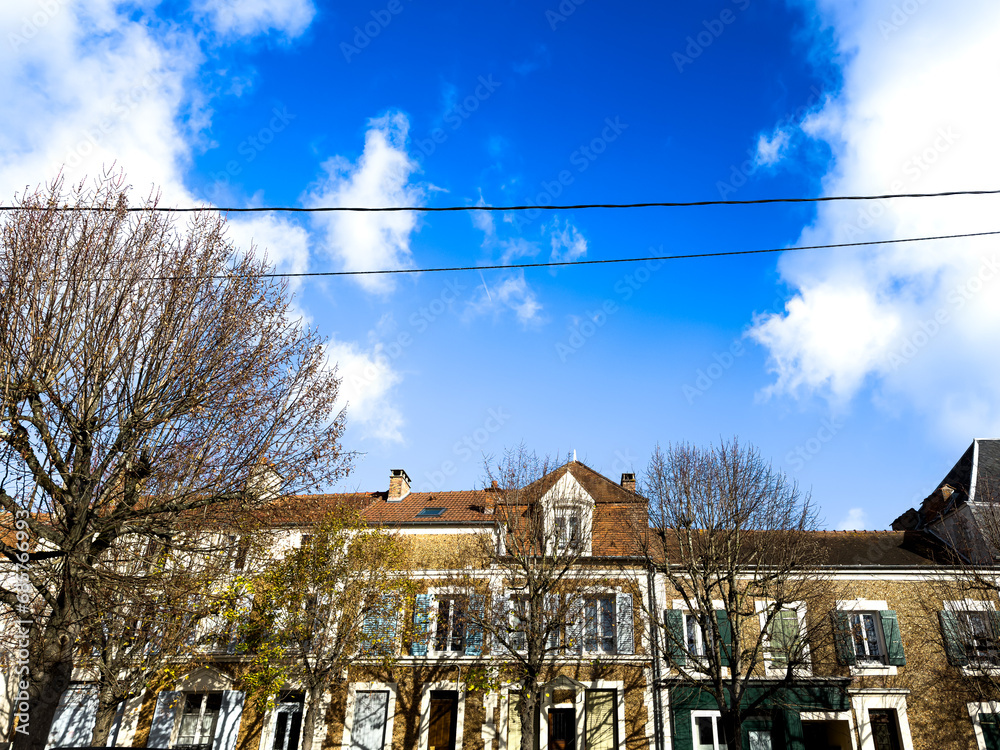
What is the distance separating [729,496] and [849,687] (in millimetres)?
7298

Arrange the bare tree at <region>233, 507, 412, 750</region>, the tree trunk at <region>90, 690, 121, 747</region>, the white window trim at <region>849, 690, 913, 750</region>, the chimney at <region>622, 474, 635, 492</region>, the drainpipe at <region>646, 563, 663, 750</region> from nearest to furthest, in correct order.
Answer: the tree trunk at <region>90, 690, 121, 747</region> → the bare tree at <region>233, 507, 412, 750</region> → the white window trim at <region>849, 690, 913, 750</region> → the drainpipe at <region>646, 563, 663, 750</region> → the chimney at <region>622, 474, 635, 492</region>

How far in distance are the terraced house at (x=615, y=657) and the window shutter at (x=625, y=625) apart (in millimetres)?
47

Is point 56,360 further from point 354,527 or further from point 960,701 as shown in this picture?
point 960,701

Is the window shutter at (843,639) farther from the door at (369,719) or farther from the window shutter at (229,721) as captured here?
the window shutter at (229,721)

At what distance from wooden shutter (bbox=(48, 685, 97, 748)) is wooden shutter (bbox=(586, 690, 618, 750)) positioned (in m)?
16.4

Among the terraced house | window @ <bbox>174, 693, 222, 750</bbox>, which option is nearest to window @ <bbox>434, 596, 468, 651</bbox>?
the terraced house

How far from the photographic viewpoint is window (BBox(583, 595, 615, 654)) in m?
21.3

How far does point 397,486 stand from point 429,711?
9.37 m

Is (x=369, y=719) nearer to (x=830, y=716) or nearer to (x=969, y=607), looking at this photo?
(x=830, y=716)

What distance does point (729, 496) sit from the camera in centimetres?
1959

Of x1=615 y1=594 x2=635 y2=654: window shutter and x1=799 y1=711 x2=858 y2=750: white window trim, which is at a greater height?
x1=615 y1=594 x2=635 y2=654: window shutter

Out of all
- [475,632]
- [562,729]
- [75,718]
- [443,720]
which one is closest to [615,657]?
[562,729]

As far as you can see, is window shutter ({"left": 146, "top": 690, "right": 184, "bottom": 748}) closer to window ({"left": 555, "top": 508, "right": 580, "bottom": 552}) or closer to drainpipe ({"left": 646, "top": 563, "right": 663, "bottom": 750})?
window ({"left": 555, "top": 508, "right": 580, "bottom": 552})

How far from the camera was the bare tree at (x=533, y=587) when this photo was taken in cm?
→ 1984
